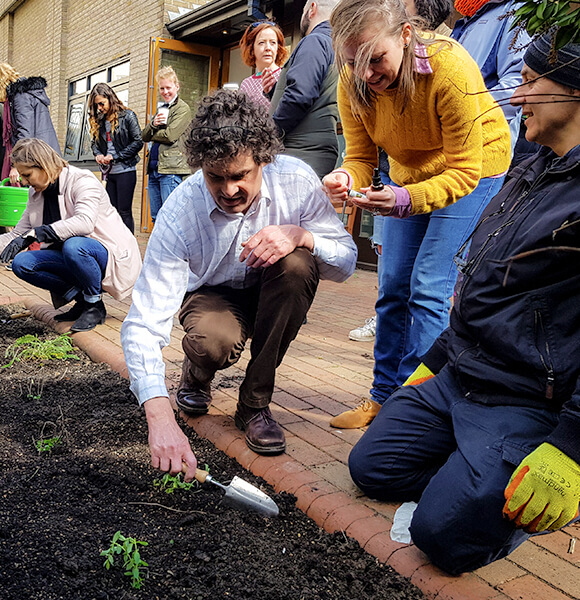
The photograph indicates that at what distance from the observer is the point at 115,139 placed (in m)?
7.14

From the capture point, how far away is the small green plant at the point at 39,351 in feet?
12.2

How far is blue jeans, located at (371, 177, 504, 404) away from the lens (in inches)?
102

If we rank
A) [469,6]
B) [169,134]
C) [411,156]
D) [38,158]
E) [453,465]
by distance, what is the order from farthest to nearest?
[169,134] → [38,158] → [469,6] → [411,156] → [453,465]

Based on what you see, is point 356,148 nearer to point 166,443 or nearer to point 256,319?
point 256,319

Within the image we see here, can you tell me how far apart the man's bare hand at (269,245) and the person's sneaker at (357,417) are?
85 cm

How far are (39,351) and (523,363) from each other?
2926mm

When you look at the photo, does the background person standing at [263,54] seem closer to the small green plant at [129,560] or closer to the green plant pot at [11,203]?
the green plant pot at [11,203]

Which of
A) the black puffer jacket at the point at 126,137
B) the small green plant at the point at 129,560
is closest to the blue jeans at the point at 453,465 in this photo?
the small green plant at the point at 129,560

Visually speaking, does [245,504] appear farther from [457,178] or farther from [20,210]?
[20,210]

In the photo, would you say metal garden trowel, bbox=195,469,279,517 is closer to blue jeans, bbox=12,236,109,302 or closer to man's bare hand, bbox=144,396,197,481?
man's bare hand, bbox=144,396,197,481

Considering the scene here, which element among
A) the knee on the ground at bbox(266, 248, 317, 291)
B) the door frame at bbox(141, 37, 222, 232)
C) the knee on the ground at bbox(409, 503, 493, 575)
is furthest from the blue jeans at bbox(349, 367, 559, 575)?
the door frame at bbox(141, 37, 222, 232)

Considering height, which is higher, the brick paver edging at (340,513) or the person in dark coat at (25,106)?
the person in dark coat at (25,106)

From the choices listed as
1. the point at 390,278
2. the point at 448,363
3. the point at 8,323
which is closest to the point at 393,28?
the point at 390,278

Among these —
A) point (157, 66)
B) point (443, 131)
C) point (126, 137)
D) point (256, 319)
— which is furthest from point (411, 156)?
point (157, 66)
